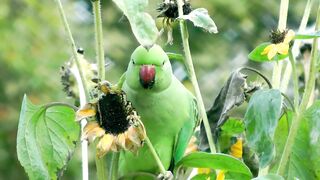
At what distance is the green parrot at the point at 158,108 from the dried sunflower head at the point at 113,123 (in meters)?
0.24

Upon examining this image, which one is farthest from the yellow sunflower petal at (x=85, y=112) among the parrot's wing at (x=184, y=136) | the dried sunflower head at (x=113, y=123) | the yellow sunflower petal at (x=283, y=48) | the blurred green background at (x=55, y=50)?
the blurred green background at (x=55, y=50)

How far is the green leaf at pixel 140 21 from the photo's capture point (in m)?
0.73

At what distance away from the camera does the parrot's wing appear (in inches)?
45.4

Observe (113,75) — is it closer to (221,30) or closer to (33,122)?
(221,30)

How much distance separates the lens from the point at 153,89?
3.71ft

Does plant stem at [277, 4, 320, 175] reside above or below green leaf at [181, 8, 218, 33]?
below

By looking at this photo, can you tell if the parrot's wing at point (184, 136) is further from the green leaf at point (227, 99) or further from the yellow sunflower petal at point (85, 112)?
the yellow sunflower petal at point (85, 112)

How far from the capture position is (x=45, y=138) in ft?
3.08

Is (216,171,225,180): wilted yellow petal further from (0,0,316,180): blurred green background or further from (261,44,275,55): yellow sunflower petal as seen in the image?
(0,0,316,180): blurred green background

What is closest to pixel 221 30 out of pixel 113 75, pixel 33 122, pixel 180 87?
pixel 113 75

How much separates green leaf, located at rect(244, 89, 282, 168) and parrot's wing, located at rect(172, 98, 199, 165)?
0.29 m

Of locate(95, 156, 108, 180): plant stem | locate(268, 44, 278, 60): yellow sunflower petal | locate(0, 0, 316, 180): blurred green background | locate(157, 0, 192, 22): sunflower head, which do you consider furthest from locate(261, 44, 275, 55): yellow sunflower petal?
locate(0, 0, 316, 180): blurred green background

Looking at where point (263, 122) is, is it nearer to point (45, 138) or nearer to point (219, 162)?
point (219, 162)

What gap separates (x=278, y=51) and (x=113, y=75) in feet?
10.6
